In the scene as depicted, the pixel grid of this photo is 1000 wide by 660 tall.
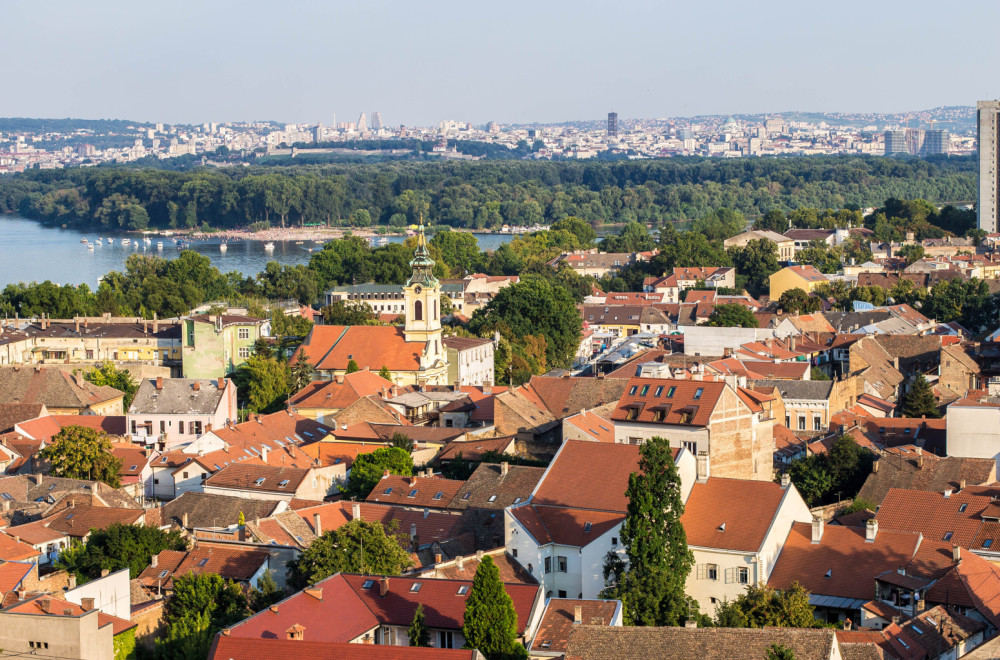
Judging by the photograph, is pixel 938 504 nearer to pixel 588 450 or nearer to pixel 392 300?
pixel 588 450

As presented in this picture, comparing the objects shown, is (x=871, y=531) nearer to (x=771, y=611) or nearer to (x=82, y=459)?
(x=771, y=611)

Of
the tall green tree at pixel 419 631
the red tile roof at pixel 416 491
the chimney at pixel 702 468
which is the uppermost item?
the chimney at pixel 702 468

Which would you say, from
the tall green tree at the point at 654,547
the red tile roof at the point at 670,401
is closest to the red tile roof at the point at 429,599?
the tall green tree at the point at 654,547

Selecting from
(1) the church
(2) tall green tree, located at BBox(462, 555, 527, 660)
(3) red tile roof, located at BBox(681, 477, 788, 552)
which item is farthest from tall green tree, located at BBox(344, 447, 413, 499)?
(1) the church

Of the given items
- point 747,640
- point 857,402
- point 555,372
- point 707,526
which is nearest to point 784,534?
point 707,526

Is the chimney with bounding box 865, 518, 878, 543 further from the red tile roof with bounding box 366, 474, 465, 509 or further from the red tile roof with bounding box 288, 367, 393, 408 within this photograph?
the red tile roof with bounding box 288, 367, 393, 408

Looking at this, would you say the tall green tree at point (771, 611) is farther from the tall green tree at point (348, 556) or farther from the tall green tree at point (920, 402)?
the tall green tree at point (920, 402)
